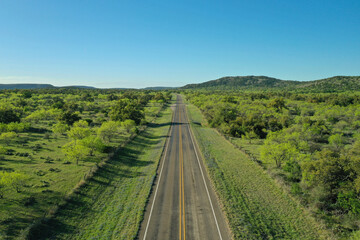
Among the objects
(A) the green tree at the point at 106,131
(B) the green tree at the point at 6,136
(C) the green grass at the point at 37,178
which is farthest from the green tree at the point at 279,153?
(B) the green tree at the point at 6,136

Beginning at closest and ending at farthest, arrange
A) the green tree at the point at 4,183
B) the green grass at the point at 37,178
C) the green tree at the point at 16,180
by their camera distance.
→ the green grass at the point at 37,178, the green tree at the point at 4,183, the green tree at the point at 16,180

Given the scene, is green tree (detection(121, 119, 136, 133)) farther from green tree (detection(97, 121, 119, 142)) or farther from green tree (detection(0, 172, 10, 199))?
green tree (detection(0, 172, 10, 199))

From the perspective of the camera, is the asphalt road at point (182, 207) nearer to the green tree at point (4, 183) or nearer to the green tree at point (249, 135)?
the green tree at point (4, 183)

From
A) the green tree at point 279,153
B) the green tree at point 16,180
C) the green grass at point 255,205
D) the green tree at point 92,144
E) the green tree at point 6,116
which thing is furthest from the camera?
the green tree at point 6,116

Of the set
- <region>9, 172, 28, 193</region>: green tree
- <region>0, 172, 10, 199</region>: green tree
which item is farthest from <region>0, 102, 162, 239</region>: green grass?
<region>9, 172, 28, 193</region>: green tree

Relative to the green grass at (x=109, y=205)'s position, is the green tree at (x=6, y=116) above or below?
above

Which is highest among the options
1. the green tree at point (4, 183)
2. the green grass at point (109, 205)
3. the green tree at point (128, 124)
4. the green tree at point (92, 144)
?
the green tree at point (128, 124)

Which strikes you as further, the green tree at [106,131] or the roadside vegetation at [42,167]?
the green tree at [106,131]
